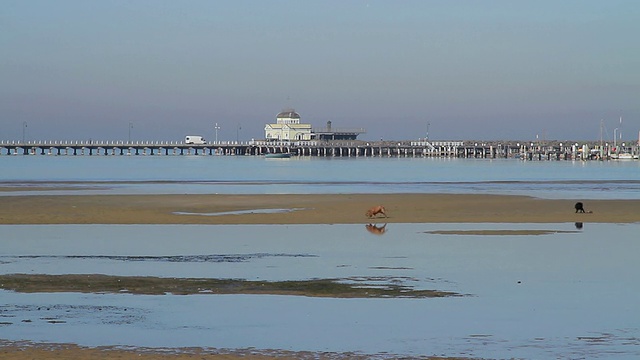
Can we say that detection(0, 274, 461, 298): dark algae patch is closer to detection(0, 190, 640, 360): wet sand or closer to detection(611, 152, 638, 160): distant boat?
detection(0, 190, 640, 360): wet sand

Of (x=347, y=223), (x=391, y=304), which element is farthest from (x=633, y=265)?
(x=347, y=223)

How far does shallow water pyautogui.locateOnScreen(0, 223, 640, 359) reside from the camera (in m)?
11.4

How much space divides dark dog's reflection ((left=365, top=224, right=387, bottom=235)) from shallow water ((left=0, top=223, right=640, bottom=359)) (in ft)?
→ 4.68

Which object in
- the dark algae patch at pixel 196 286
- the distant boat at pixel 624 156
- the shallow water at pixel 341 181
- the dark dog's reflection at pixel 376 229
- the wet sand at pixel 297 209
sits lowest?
the distant boat at pixel 624 156

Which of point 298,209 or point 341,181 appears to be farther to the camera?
point 341,181

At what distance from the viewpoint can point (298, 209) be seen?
112 feet

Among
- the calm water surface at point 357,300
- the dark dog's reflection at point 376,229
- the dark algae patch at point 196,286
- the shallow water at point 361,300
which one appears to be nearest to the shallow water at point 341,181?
the dark dog's reflection at point 376,229

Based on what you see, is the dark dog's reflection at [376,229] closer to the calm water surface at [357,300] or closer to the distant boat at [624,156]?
the calm water surface at [357,300]

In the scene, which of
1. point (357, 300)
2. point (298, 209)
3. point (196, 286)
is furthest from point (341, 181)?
point (357, 300)

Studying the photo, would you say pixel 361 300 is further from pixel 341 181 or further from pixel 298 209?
pixel 341 181

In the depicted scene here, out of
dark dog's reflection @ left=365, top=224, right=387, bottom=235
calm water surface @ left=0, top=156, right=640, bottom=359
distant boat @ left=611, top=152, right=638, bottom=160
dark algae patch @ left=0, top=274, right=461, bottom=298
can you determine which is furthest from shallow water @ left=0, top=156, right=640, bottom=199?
distant boat @ left=611, top=152, right=638, bottom=160

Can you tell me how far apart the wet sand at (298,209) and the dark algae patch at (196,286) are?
1274 centimetres

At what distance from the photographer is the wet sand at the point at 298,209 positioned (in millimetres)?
29844

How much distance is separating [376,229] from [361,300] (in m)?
12.4
